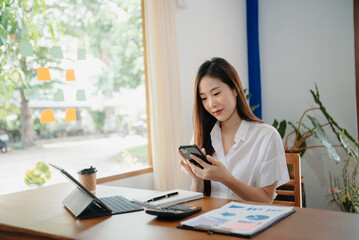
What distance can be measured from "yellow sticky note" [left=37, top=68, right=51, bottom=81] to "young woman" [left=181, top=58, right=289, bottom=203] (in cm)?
115

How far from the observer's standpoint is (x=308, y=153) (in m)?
3.94

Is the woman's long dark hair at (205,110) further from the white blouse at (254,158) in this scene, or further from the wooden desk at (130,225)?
the wooden desk at (130,225)

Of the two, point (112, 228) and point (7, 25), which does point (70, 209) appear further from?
point (7, 25)

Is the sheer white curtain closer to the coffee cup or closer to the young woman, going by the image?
the young woman

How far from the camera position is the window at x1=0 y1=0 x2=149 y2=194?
2.55 m

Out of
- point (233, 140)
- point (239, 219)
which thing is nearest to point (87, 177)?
point (233, 140)

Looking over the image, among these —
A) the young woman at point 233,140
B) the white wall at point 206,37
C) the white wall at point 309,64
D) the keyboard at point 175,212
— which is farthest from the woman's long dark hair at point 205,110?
the white wall at point 309,64

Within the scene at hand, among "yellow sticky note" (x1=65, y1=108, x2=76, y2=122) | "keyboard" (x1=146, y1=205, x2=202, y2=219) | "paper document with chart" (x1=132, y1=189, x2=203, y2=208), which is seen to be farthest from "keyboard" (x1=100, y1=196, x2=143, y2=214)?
"yellow sticky note" (x1=65, y1=108, x2=76, y2=122)

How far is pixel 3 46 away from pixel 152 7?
3.86 ft

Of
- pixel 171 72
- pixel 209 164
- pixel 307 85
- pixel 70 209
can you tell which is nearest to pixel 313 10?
pixel 307 85

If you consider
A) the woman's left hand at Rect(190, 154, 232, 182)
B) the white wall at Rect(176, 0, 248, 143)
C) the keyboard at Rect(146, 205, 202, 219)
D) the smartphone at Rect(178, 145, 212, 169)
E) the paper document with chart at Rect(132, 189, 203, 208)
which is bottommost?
the paper document with chart at Rect(132, 189, 203, 208)

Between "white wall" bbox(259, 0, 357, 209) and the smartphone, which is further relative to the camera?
"white wall" bbox(259, 0, 357, 209)

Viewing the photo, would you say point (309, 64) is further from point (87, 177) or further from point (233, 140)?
point (87, 177)

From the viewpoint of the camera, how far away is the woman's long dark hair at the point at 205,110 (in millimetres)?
2027
